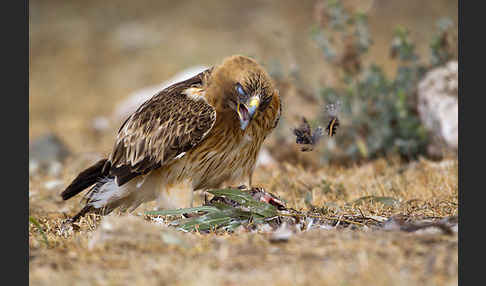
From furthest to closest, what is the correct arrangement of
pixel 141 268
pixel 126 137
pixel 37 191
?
pixel 37 191 → pixel 126 137 → pixel 141 268

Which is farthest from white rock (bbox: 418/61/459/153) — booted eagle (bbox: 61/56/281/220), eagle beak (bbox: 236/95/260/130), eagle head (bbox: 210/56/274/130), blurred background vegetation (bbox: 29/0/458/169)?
eagle beak (bbox: 236/95/260/130)

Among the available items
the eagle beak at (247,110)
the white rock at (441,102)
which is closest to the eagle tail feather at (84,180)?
the eagle beak at (247,110)

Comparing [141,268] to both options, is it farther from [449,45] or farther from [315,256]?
[449,45]

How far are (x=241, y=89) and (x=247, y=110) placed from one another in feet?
0.52

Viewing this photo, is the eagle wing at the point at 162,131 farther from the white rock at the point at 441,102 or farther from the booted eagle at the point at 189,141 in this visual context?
the white rock at the point at 441,102

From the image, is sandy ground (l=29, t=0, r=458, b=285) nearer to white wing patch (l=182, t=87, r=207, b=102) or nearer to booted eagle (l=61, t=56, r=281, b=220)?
booted eagle (l=61, t=56, r=281, b=220)

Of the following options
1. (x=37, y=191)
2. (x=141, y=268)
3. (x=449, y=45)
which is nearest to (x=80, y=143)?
(x=37, y=191)

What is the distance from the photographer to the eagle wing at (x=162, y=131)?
189 inches

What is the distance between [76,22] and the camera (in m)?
18.3

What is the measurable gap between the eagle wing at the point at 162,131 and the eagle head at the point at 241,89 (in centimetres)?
18

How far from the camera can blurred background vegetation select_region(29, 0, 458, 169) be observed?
790cm

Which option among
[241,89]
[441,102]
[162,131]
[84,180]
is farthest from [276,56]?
[241,89]

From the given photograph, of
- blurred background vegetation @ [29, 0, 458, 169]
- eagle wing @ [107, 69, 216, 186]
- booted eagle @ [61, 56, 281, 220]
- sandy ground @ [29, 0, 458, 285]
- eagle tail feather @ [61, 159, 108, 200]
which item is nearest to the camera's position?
sandy ground @ [29, 0, 458, 285]

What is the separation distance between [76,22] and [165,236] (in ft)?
52.9
